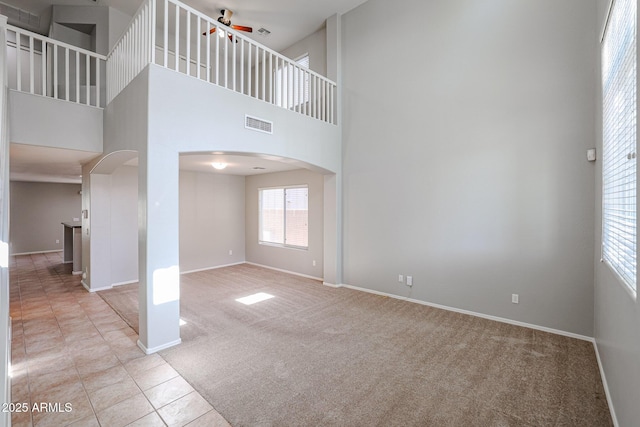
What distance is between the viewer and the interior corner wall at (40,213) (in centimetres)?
932

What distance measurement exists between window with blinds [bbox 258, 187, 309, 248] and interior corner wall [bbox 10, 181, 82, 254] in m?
7.68

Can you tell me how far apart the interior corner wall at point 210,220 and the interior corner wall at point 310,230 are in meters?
0.29

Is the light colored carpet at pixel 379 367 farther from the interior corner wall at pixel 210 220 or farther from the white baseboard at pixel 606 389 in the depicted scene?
the interior corner wall at pixel 210 220

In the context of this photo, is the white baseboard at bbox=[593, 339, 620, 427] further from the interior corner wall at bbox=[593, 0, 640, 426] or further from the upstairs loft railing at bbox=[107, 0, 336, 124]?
the upstairs loft railing at bbox=[107, 0, 336, 124]

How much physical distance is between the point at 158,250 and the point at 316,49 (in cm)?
519

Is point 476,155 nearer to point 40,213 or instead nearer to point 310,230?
point 310,230

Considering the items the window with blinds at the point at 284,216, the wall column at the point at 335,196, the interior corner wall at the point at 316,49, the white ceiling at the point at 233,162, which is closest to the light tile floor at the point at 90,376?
the white ceiling at the point at 233,162

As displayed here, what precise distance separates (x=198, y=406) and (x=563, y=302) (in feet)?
13.0

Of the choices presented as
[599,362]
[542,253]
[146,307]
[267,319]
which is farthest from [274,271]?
[599,362]

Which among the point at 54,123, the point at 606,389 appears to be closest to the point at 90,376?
the point at 54,123

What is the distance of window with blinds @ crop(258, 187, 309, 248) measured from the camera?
21.7 ft

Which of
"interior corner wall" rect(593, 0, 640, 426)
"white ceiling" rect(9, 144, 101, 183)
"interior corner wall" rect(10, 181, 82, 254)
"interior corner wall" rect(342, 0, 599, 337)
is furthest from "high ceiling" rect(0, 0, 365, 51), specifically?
"interior corner wall" rect(10, 181, 82, 254)

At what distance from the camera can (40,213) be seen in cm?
971

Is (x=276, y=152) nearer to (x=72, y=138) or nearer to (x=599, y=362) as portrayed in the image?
(x=72, y=138)
